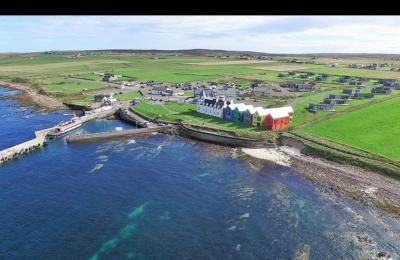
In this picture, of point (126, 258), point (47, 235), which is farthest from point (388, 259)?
point (47, 235)

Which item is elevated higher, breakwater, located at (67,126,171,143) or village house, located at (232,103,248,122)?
village house, located at (232,103,248,122)

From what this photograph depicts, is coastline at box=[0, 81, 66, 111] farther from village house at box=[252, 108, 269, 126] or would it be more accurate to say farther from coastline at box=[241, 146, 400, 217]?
coastline at box=[241, 146, 400, 217]

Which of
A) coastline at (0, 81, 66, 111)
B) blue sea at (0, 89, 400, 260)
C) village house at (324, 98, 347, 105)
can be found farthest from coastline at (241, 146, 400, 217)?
coastline at (0, 81, 66, 111)

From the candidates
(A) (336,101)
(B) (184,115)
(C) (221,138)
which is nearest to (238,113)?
(C) (221,138)

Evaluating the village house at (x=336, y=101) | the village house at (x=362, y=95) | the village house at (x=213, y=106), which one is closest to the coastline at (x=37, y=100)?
the village house at (x=213, y=106)

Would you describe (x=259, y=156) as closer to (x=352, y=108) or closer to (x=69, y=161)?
(x=69, y=161)

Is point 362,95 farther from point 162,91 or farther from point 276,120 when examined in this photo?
point 162,91
